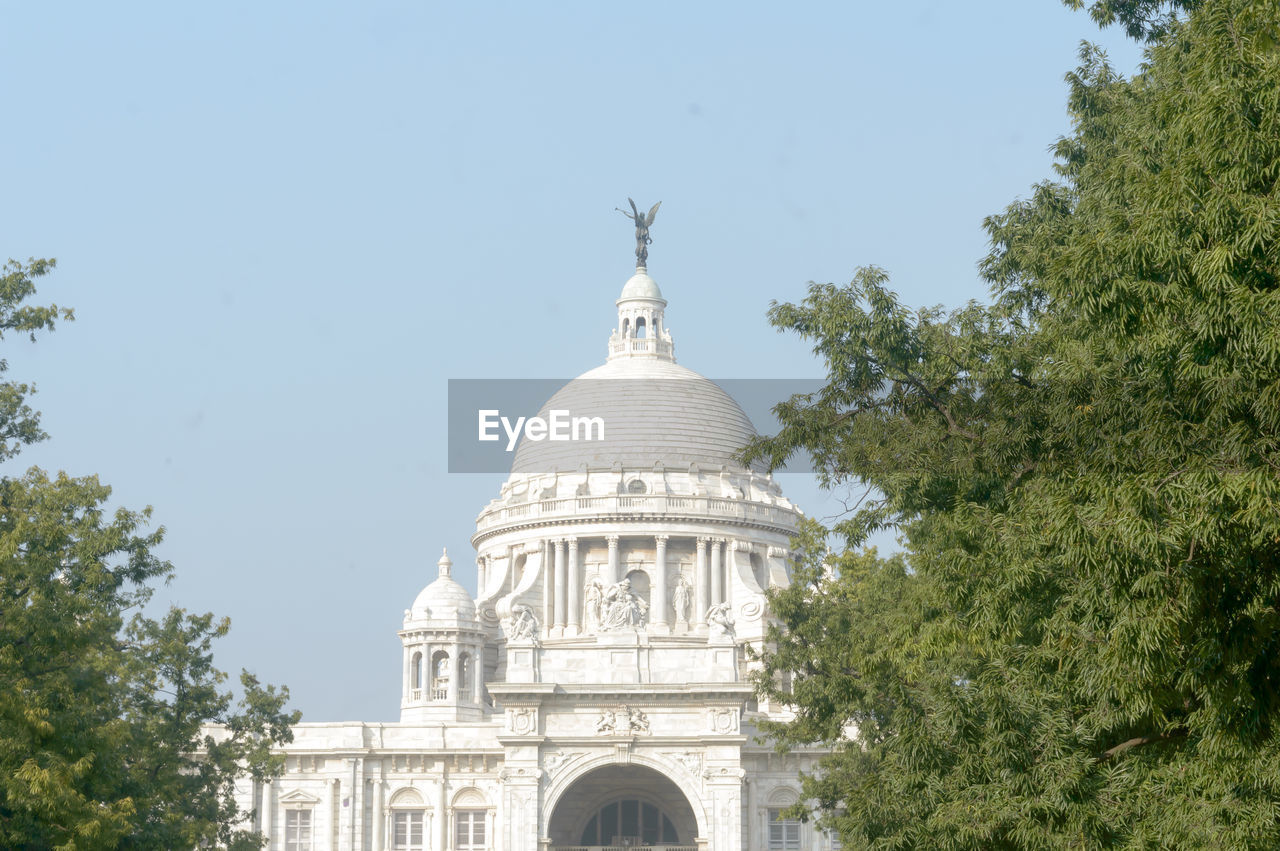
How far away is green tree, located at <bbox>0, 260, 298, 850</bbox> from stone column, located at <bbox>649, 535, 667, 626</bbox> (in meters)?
42.0

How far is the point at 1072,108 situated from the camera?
114 ft

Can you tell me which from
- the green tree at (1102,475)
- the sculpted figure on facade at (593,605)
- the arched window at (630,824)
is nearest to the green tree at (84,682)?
the green tree at (1102,475)

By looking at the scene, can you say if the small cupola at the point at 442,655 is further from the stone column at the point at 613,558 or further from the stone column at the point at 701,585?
the stone column at the point at 701,585

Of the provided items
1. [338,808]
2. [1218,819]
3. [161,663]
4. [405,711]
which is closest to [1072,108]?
[1218,819]

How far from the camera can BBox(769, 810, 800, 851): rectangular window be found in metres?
76.2

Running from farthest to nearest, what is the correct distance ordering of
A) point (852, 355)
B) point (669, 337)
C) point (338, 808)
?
point (669, 337), point (338, 808), point (852, 355)

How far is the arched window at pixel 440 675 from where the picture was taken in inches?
3548

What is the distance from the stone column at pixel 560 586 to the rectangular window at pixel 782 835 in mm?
21751

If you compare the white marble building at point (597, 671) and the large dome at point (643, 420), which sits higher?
the large dome at point (643, 420)

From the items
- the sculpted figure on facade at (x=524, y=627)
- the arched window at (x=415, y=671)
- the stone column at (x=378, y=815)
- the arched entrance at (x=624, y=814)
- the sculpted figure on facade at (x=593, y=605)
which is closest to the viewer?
the sculpted figure on facade at (x=524, y=627)

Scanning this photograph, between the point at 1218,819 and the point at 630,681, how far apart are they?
54.3 m

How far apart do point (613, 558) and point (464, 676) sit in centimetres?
1043

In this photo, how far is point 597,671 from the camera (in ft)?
249

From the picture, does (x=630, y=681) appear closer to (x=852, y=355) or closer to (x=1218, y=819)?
(x=852, y=355)
